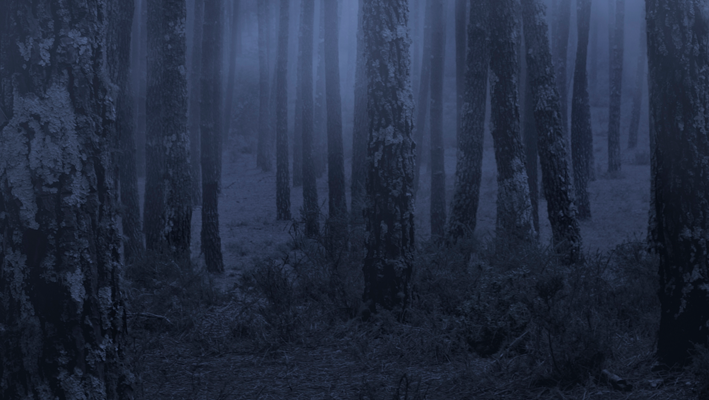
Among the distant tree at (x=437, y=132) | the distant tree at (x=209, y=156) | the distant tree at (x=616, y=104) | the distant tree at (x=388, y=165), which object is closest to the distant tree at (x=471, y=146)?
the distant tree at (x=437, y=132)

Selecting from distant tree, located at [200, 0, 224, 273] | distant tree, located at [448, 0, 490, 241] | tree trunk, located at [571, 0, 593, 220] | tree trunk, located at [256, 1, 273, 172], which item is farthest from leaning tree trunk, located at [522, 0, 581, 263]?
tree trunk, located at [256, 1, 273, 172]

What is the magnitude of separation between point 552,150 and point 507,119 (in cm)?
80

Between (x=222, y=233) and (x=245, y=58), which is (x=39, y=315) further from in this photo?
(x=245, y=58)

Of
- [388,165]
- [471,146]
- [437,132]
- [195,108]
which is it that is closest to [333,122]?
[437,132]

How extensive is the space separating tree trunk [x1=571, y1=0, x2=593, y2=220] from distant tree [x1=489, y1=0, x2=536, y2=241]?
259 inches

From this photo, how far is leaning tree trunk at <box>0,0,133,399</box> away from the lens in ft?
9.46

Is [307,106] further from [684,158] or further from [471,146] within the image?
[684,158]

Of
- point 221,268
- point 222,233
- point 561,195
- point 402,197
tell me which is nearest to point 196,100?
point 222,233

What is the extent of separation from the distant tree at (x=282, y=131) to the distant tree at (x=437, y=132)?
4.00 metres

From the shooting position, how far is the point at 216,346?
224 inches

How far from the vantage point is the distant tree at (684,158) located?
4.37 metres

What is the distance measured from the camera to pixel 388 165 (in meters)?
6.18

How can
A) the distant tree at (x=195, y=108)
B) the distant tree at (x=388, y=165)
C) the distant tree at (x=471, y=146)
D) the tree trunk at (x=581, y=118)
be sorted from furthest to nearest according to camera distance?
the distant tree at (x=195, y=108), the tree trunk at (x=581, y=118), the distant tree at (x=471, y=146), the distant tree at (x=388, y=165)

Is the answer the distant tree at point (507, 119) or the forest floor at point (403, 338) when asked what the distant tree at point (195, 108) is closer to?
the distant tree at point (507, 119)
